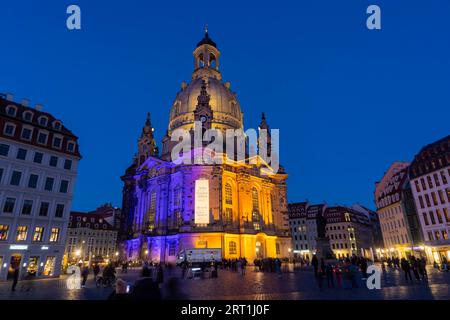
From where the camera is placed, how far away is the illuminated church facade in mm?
55094

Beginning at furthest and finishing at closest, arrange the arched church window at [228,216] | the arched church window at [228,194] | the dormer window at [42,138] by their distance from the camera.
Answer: the arched church window at [228,194]
the arched church window at [228,216]
the dormer window at [42,138]

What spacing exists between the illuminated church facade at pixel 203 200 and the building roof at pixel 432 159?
1238 inches

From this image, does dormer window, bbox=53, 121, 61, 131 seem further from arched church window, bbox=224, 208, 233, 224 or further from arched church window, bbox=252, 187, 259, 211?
arched church window, bbox=252, 187, 259, 211

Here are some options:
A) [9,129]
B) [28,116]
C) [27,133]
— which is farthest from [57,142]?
[9,129]

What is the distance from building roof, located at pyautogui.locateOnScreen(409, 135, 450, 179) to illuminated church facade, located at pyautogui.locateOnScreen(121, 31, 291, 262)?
31449 mm

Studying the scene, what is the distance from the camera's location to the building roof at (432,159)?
4709 centimetres

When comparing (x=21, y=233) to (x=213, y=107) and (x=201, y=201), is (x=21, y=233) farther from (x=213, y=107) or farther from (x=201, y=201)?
(x=213, y=107)

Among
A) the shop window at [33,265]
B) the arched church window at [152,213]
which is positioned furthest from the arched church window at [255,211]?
the shop window at [33,265]

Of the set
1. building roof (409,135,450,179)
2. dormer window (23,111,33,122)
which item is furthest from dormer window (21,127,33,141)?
building roof (409,135,450,179)

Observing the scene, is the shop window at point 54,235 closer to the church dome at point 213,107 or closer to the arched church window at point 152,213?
the arched church window at point 152,213

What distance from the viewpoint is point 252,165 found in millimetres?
69438
